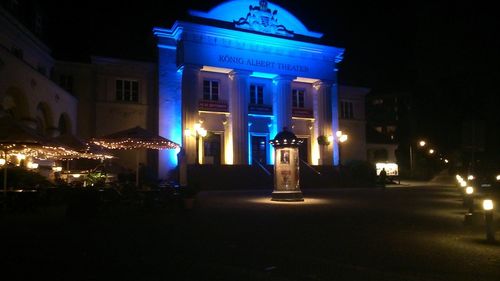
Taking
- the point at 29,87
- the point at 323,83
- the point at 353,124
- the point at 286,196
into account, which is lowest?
the point at 286,196

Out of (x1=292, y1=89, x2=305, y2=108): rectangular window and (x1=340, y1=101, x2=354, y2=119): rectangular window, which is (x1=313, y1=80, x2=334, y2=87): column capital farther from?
(x1=340, y1=101, x2=354, y2=119): rectangular window

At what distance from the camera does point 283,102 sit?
127 ft

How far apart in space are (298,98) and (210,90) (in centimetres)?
894

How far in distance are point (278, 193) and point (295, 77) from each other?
70.1ft

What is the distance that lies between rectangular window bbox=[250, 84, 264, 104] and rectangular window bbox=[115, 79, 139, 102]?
1014cm

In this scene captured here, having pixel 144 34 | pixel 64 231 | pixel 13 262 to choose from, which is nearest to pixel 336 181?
pixel 144 34

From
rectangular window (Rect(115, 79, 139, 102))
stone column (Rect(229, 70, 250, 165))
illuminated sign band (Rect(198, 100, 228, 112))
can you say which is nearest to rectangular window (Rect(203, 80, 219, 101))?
illuminated sign band (Rect(198, 100, 228, 112))

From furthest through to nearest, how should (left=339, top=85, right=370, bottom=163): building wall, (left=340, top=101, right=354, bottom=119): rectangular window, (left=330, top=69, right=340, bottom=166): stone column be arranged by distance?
(left=340, top=101, right=354, bottom=119): rectangular window → (left=339, top=85, right=370, bottom=163): building wall → (left=330, top=69, right=340, bottom=166): stone column

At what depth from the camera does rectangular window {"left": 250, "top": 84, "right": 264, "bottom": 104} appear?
4025 cm

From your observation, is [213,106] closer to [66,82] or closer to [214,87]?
[214,87]

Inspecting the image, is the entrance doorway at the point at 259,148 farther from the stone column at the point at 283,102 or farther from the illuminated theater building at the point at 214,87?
the stone column at the point at 283,102

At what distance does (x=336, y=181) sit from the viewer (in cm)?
3281

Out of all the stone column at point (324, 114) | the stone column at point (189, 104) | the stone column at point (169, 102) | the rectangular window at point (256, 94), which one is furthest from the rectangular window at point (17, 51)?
the stone column at point (324, 114)

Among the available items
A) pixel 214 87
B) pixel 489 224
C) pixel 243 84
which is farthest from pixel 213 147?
pixel 489 224
